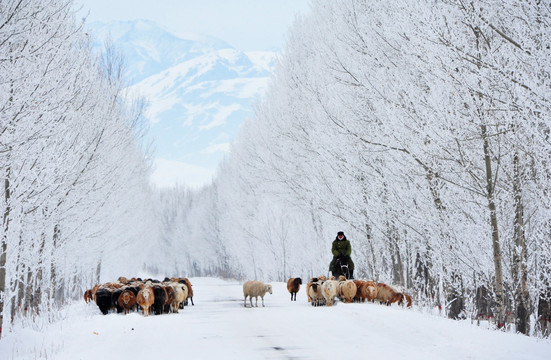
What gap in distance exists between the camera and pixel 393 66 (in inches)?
465

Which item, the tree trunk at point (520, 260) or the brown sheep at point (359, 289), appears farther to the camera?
the brown sheep at point (359, 289)

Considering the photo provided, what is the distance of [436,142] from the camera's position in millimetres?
8211

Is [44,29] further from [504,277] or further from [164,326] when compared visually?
[504,277]

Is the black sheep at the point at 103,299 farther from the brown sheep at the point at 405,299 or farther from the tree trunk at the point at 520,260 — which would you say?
the tree trunk at the point at 520,260

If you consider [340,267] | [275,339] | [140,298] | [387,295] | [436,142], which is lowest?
[275,339]

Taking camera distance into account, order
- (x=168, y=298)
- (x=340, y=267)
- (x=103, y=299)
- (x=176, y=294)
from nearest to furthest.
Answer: (x=103, y=299) < (x=168, y=298) < (x=176, y=294) < (x=340, y=267)

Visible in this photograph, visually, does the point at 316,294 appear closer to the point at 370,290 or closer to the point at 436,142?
the point at 370,290

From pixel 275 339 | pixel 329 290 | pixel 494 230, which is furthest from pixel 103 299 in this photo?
pixel 494 230

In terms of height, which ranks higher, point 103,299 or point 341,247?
point 341,247

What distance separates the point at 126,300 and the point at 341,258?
5.51 metres

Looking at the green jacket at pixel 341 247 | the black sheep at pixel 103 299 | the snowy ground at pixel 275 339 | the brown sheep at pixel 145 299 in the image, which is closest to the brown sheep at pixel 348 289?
the green jacket at pixel 341 247

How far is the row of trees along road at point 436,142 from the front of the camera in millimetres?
6637

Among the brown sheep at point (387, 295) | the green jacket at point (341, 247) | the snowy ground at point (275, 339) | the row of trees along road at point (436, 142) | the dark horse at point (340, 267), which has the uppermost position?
the row of trees along road at point (436, 142)

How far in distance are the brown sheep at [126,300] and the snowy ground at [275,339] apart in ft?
2.52
